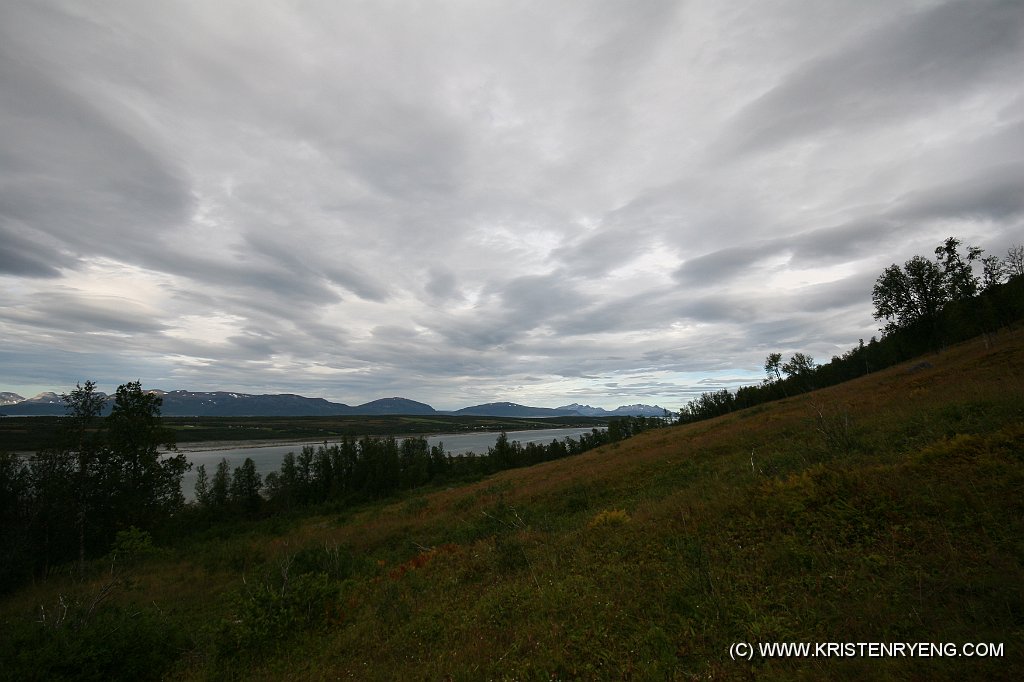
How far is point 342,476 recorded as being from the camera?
69.9 meters

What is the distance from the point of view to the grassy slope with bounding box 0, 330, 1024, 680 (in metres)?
5.16

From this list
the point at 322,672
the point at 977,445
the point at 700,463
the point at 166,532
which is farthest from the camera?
the point at 166,532

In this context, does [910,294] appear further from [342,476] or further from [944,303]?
[342,476]

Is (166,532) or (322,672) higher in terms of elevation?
(322,672)

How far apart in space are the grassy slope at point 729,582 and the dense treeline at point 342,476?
52.2 metres

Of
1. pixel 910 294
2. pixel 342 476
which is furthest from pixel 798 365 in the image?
pixel 342 476

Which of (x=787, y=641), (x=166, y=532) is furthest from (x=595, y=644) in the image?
(x=166, y=532)

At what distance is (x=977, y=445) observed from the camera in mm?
8188

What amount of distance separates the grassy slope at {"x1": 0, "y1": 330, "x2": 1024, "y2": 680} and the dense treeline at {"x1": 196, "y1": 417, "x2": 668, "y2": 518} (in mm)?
52187

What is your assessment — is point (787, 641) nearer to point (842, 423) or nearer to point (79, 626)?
point (842, 423)

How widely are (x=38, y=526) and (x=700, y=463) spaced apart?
43.4m

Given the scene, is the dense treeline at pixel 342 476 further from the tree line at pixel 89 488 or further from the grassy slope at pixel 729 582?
the grassy slope at pixel 729 582

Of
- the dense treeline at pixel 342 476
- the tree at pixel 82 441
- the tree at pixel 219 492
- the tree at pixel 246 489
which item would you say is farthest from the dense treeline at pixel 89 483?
the tree at pixel 246 489

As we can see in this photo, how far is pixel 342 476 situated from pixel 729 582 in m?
75.1
